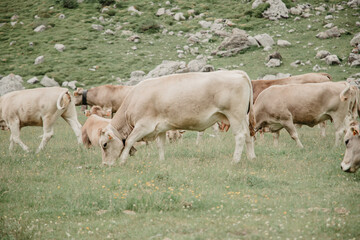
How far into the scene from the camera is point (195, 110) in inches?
401

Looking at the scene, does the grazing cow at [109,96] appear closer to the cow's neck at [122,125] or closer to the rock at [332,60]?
the cow's neck at [122,125]

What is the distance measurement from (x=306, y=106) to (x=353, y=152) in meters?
4.09

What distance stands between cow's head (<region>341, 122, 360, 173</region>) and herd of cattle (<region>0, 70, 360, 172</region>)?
0.02m

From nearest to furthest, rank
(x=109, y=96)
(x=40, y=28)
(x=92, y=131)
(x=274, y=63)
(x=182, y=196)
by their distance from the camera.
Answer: (x=182, y=196)
(x=92, y=131)
(x=109, y=96)
(x=274, y=63)
(x=40, y=28)

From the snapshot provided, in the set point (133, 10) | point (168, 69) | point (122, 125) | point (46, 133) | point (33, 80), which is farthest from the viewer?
point (133, 10)

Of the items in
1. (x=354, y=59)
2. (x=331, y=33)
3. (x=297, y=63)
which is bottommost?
(x=297, y=63)

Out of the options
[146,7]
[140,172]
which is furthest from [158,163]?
[146,7]

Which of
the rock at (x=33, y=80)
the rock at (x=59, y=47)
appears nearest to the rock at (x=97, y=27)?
the rock at (x=59, y=47)

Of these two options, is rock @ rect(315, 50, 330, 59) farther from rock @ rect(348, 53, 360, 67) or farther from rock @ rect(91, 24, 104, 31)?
rock @ rect(91, 24, 104, 31)

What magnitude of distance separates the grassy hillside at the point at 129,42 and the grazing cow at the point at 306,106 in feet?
46.4

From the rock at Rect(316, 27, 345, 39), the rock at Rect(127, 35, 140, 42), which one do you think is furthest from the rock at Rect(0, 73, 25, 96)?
the rock at Rect(316, 27, 345, 39)

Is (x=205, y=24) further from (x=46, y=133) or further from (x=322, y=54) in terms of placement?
(x=46, y=133)

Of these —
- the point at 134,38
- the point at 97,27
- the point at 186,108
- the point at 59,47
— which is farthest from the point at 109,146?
the point at 97,27

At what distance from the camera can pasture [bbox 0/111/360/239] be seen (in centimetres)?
609
